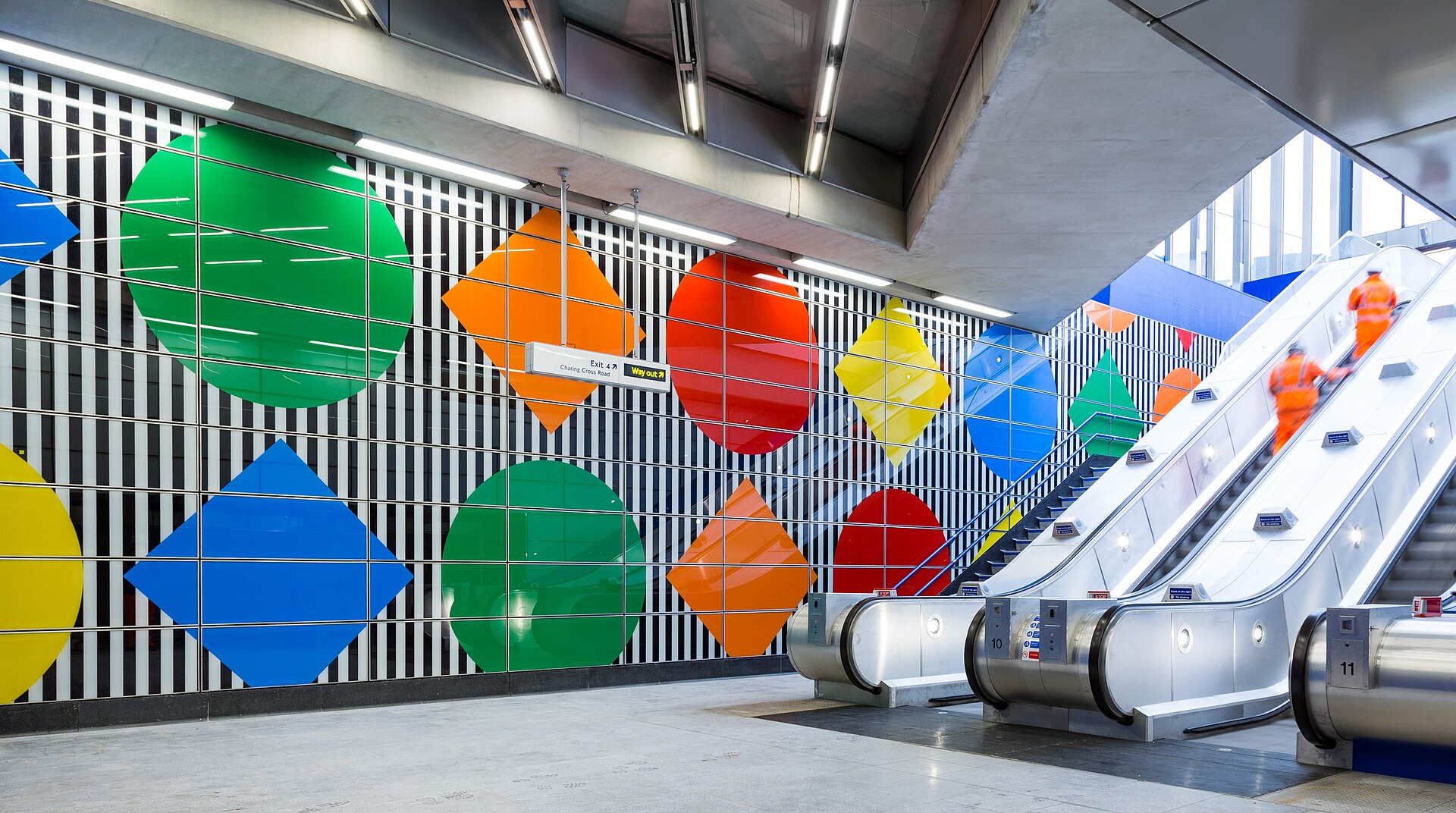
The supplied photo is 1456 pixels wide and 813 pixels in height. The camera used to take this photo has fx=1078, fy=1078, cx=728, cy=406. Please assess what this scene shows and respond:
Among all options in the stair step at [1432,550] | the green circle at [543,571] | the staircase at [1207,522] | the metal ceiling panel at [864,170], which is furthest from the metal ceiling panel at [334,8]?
the stair step at [1432,550]

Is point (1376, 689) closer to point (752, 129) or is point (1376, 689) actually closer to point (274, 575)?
point (752, 129)

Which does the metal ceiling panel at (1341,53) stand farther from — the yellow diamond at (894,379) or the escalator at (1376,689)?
the yellow diamond at (894,379)

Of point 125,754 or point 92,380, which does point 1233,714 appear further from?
point 92,380

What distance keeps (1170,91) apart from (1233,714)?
5.28m

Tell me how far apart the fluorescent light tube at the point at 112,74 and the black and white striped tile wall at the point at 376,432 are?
30 cm

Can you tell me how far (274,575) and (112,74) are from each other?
445 centimetres

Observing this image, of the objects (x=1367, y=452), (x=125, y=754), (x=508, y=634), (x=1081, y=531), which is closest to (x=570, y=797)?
(x=125, y=754)

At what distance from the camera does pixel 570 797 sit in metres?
6.14

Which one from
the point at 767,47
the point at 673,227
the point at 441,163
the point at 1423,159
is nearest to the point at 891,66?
the point at 767,47

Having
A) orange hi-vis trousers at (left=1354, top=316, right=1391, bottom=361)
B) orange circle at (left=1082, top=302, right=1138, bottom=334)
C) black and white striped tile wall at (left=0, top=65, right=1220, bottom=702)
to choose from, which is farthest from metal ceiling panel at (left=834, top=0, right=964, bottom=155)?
orange hi-vis trousers at (left=1354, top=316, right=1391, bottom=361)

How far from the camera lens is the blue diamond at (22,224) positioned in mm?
8516

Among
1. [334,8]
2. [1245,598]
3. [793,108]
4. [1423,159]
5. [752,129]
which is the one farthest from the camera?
[793,108]

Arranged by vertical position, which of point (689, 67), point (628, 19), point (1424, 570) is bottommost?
point (1424, 570)

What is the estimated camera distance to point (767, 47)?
11.1 m
